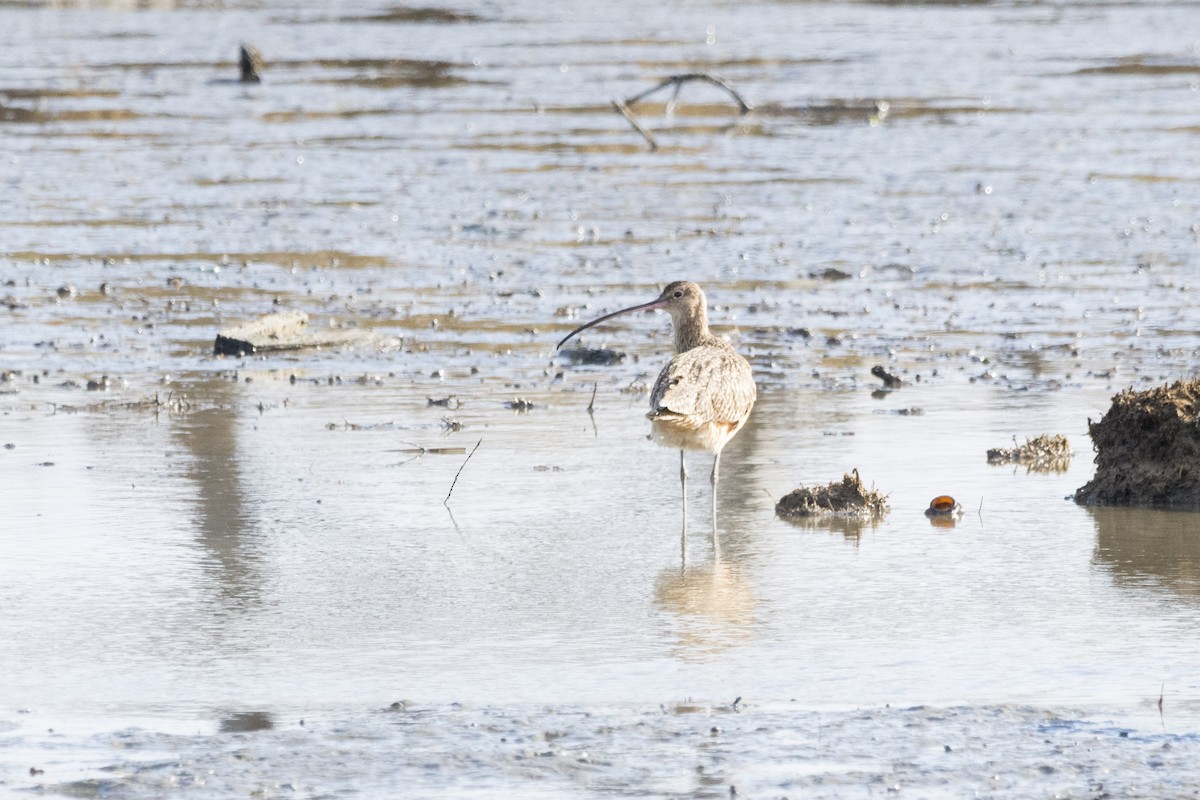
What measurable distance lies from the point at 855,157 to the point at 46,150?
8984 mm

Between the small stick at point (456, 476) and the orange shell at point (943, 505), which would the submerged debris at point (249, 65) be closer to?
the small stick at point (456, 476)

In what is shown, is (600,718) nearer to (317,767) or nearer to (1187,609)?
(317,767)

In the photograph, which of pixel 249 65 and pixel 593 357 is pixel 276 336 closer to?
pixel 593 357

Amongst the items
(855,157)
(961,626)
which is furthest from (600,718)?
(855,157)

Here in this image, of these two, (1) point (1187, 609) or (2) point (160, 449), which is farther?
(2) point (160, 449)

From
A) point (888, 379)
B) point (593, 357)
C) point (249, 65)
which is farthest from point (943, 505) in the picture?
point (249, 65)

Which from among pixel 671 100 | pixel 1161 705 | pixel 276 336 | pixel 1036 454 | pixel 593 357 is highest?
pixel 671 100

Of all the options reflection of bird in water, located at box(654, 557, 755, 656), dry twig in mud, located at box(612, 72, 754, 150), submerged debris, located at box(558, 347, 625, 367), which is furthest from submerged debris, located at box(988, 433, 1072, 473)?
dry twig in mud, located at box(612, 72, 754, 150)

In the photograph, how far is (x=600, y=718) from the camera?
17.6 ft

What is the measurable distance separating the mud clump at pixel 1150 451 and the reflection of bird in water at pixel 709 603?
1.74 metres

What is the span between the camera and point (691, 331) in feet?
31.3

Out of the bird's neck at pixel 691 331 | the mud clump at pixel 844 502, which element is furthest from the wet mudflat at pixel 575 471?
the bird's neck at pixel 691 331

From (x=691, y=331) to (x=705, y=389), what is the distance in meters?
1.32

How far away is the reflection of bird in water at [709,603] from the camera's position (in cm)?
624
